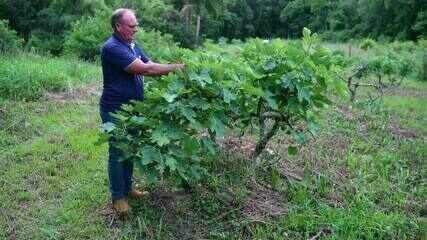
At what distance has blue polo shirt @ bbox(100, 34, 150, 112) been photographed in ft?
16.4

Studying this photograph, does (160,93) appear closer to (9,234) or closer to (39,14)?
(9,234)

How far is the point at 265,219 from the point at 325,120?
4.66 m

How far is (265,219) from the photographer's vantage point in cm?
558

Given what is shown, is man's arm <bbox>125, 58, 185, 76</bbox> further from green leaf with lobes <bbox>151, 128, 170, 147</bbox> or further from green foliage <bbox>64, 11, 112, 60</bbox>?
green foliage <bbox>64, 11, 112, 60</bbox>

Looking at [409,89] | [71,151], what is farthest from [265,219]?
[409,89]

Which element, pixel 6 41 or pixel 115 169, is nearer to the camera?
pixel 115 169

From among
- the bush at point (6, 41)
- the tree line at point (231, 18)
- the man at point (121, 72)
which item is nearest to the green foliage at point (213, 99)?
the man at point (121, 72)

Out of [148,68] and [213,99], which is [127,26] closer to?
[148,68]

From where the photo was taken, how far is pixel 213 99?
16.5 feet

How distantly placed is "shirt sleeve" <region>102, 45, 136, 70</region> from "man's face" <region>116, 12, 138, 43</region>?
18 centimetres

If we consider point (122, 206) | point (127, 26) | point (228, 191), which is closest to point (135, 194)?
point (122, 206)

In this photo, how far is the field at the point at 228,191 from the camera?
5371 millimetres

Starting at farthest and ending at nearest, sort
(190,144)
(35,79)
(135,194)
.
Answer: (35,79) → (135,194) → (190,144)

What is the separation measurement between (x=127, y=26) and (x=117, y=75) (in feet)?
1.47
